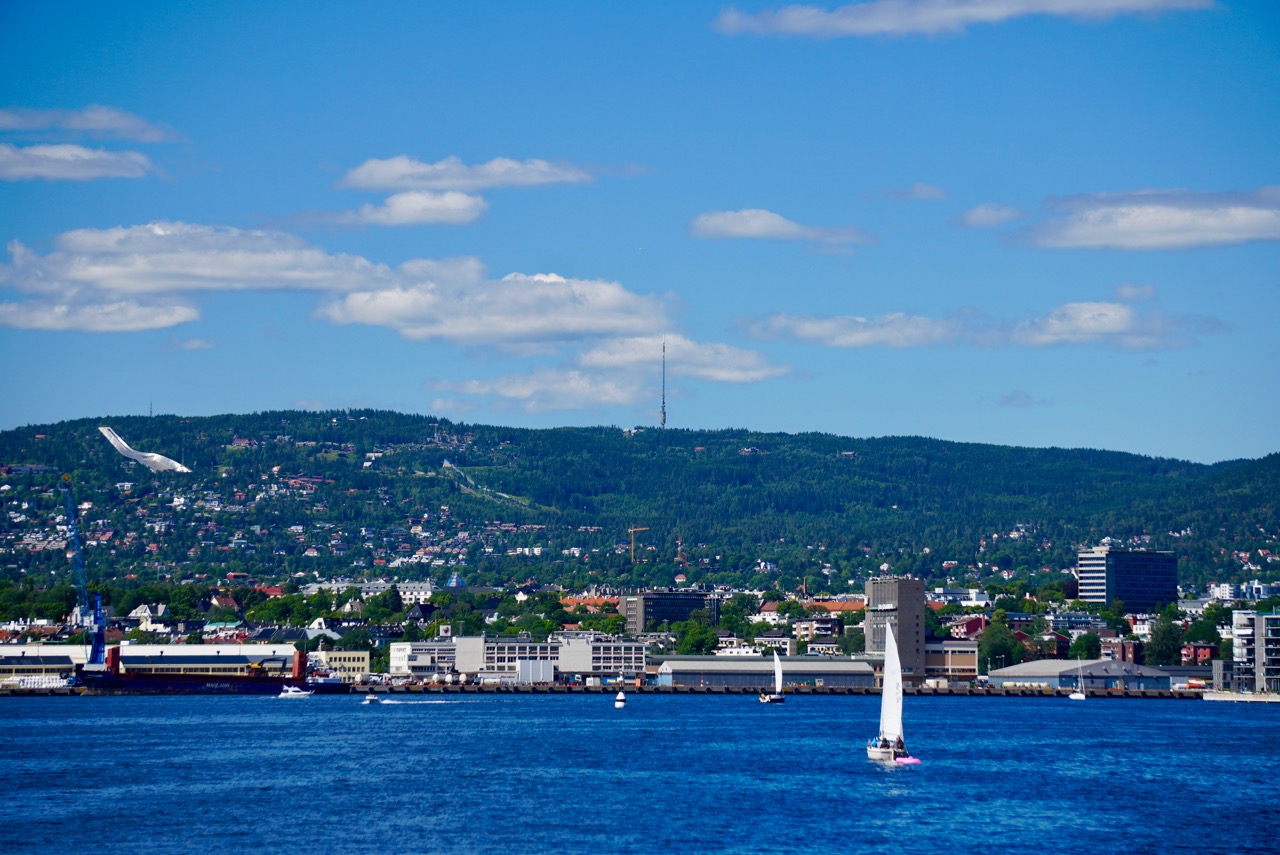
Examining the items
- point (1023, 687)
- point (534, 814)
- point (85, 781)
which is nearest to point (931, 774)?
point (534, 814)

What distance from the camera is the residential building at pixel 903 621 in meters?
172

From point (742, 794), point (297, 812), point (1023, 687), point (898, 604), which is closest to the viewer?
point (297, 812)

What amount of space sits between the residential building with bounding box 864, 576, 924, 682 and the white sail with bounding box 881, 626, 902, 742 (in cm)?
9870

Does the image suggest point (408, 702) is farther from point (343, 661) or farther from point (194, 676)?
point (343, 661)

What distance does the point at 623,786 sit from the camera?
211ft

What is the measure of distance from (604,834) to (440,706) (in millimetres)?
72290

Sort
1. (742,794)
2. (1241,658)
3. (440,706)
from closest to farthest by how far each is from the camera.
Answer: (742,794)
(440,706)
(1241,658)

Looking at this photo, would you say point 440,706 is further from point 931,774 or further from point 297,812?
point 297,812

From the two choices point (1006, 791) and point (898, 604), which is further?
point (898, 604)

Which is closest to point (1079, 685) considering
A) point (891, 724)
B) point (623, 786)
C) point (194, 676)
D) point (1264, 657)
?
point (1264, 657)

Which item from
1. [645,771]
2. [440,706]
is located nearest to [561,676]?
[440,706]

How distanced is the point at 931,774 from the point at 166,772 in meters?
26.4

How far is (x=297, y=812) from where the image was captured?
56188 mm

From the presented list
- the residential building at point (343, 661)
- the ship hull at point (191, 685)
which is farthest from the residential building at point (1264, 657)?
the residential building at point (343, 661)
